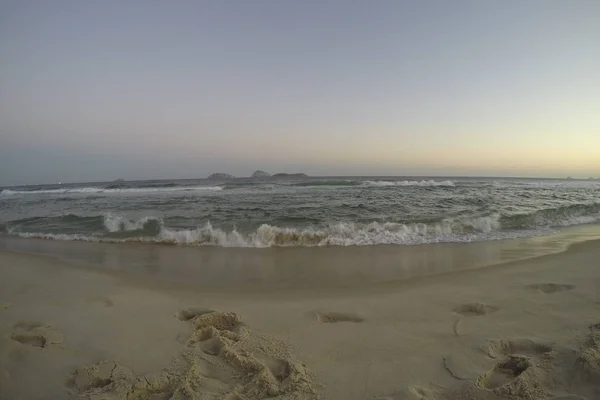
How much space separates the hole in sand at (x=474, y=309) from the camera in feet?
12.5

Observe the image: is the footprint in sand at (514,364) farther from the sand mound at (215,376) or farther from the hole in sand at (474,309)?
the sand mound at (215,376)

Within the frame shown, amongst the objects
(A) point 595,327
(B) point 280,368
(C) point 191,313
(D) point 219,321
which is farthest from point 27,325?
(A) point 595,327

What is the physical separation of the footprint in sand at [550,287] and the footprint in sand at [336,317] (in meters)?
2.94

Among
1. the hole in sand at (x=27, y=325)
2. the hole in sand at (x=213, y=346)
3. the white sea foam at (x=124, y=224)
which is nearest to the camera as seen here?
the hole in sand at (x=213, y=346)

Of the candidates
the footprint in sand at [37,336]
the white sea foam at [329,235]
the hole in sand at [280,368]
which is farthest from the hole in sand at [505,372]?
the white sea foam at [329,235]

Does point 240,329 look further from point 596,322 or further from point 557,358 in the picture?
point 596,322

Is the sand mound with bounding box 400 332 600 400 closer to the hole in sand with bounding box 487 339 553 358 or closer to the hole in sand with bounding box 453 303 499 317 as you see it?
the hole in sand with bounding box 487 339 553 358

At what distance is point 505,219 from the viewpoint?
10.7m

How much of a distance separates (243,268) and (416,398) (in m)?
4.43

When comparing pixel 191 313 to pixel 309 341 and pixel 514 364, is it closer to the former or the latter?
pixel 309 341

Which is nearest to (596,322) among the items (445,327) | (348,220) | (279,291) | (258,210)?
(445,327)

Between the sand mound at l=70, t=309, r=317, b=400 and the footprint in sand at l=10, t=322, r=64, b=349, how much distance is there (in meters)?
0.80

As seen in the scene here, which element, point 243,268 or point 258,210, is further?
point 258,210

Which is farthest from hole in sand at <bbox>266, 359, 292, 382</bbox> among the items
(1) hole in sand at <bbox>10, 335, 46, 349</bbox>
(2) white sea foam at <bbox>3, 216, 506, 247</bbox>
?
(2) white sea foam at <bbox>3, 216, 506, 247</bbox>
